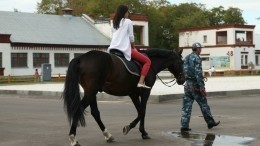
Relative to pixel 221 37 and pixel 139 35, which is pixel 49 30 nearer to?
pixel 139 35

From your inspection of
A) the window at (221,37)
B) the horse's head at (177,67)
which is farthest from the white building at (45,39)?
the horse's head at (177,67)

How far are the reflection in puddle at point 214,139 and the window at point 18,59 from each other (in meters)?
46.3

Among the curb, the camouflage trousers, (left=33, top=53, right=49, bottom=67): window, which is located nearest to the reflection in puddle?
the camouflage trousers

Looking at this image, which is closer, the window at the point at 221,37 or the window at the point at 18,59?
the window at the point at 18,59

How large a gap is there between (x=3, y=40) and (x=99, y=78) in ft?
151

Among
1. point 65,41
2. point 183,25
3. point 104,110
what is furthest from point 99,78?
point 183,25

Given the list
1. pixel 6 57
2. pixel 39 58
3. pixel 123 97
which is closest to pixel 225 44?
pixel 39 58

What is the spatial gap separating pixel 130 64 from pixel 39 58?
48612 millimetres

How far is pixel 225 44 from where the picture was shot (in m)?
73.5

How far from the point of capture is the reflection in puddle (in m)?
8.76

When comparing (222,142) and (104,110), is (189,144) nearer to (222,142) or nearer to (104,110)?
(222,142)

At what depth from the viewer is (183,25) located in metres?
87.9

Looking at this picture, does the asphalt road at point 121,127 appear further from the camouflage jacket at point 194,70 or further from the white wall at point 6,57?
the white wall at point 6,57

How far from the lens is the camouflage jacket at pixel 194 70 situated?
10.7m
